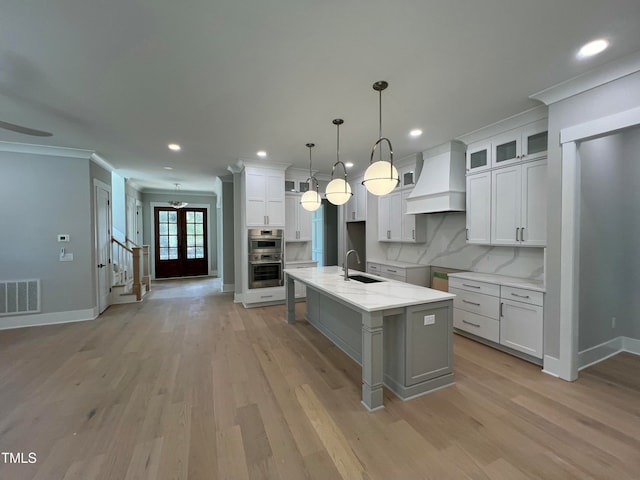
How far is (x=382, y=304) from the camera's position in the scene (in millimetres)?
2154

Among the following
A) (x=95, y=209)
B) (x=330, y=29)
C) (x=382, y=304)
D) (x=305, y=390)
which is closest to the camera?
(x=330, y=29)

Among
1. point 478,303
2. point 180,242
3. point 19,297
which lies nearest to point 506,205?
point 478,303

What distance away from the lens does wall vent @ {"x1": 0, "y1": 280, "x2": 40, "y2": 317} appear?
13.1 ft

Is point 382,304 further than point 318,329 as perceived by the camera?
No

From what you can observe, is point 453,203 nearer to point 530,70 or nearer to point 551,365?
point 530,70

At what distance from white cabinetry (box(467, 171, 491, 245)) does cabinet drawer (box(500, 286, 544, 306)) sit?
28.3 inches

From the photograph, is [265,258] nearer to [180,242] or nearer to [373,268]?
[373,268]

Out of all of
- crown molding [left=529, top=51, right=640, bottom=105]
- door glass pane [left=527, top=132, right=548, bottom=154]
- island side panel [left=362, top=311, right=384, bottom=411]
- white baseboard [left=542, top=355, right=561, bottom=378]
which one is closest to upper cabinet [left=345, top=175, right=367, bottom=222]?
door glass pane [left=527, top=132, right=548, bottom=154]

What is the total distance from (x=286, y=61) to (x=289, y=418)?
9.12 feet

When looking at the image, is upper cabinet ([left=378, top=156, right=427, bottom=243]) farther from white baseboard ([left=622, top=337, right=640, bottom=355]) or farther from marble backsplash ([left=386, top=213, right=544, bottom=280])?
white baseboard ([left=622, top=337, right=640, bottom=355])

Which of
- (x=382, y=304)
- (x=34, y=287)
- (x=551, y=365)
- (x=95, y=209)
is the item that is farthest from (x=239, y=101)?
(x=34, y=287)

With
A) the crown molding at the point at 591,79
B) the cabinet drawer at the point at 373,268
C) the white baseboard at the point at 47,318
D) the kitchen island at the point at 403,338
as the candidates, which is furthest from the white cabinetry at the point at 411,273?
the white baseboard at the point at 47,318

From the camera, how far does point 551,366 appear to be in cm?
261

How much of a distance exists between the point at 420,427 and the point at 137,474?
72.8 inches
